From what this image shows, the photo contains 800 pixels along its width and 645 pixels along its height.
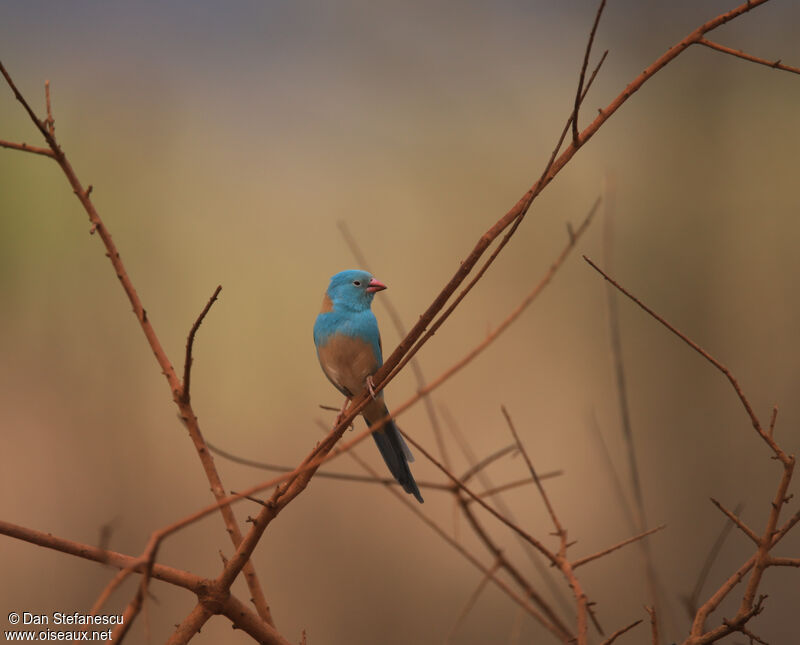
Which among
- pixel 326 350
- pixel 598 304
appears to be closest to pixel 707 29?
pixel 326 350

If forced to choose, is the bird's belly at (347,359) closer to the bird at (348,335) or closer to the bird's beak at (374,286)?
the bird at (348,335)

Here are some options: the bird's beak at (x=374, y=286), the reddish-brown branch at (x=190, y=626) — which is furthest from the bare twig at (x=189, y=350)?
the bird's beak at (x=374, y=286)

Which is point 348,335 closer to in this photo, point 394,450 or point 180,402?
point 394,450

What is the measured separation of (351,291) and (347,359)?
17cm

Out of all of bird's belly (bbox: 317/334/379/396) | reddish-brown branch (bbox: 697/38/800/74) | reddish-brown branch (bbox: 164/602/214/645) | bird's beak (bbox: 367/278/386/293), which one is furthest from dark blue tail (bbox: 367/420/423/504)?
reddish-brown branch (bbox: 697/38/800/74)

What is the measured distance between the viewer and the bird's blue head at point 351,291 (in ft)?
5.79

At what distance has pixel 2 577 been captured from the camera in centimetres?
274

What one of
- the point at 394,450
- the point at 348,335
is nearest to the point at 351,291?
the point at 348,335

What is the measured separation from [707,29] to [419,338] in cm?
52


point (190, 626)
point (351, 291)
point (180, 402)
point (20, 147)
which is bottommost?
point (190, 626)

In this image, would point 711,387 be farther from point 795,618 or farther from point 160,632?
point 160,632

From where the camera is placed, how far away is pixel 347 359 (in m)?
1.83

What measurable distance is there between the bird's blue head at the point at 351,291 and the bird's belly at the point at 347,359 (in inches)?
3.2

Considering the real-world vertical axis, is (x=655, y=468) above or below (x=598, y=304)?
below
